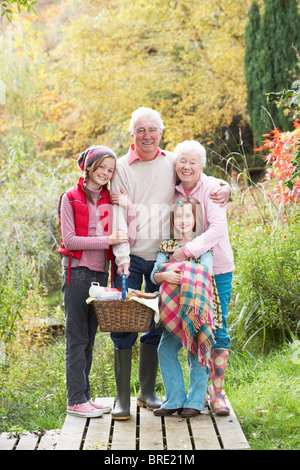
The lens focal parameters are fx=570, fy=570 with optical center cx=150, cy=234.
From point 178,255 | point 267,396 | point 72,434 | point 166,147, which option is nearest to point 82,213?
point 178,255

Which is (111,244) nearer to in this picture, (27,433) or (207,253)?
(207,253)

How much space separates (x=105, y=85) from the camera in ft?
40.6

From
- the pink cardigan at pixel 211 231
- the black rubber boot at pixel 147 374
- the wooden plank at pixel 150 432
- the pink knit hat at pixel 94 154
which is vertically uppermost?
the pink knit hat at pixel 94 154

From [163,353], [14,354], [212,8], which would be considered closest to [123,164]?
[163,353]

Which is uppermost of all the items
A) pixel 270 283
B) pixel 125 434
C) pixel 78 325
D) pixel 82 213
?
pixel 82 213

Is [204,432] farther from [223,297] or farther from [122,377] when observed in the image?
[223,297]

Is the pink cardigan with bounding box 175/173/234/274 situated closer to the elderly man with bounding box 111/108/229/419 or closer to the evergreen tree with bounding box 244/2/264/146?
the elderly man with bounding box 111/108/229/419

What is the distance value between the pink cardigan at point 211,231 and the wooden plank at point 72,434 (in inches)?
46.8

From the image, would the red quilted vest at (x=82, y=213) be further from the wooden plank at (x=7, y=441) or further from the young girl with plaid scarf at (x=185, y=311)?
the wooden plank at (x=7, y=441)

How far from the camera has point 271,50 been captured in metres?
11.1

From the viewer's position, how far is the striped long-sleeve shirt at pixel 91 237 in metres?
3.40

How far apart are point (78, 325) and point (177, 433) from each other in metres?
0.87

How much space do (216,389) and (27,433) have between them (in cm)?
122

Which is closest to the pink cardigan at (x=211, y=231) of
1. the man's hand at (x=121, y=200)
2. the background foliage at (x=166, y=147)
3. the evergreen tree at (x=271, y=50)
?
the man's hand at (x=121, y=200)
